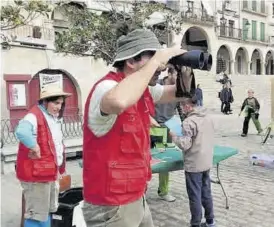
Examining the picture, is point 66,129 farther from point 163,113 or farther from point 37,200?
point 37,200

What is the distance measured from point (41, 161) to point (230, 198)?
305 cm

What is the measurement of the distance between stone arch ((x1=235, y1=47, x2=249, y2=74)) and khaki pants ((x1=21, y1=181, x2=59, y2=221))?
133ft

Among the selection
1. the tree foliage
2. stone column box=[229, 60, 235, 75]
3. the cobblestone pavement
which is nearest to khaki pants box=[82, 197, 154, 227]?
the cobblestone pavement

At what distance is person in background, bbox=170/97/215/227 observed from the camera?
4.16m

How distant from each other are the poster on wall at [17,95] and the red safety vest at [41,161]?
1310 cm

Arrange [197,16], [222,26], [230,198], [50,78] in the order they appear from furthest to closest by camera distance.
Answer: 1. [222,26]
2. [197,16]
3. [50,78]
4. [230,198]

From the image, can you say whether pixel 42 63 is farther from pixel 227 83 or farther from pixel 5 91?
pixel 227 83

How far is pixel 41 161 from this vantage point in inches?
144

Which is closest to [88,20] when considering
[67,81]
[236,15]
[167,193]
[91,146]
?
[67,81]

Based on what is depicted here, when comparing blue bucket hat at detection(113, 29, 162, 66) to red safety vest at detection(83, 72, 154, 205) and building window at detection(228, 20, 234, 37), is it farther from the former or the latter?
building window at detection(228, 20, 234, 37)

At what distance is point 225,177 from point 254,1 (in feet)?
135

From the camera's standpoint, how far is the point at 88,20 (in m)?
13.7

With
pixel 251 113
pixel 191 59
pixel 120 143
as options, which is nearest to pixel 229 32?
pixel 251 113

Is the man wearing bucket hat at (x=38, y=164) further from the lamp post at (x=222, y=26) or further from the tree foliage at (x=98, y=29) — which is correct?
the lamp post at (x=222, y=26)
